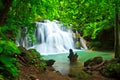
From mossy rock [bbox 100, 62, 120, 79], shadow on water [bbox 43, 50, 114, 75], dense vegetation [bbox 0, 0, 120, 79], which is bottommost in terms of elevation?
shadow on water [bbox 43, 50, 114, 75]

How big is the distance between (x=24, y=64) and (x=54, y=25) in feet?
80.9

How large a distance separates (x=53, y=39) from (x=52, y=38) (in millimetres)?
182

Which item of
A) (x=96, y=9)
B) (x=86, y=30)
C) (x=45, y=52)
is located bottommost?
(x=45, y=52)

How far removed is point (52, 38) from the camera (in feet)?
104

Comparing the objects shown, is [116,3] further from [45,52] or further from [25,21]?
[45,52]

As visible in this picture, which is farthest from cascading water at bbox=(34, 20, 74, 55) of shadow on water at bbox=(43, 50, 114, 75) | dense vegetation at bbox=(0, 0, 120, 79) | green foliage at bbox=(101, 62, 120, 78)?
green foliage at bbox=(101, 62, 120, 78)

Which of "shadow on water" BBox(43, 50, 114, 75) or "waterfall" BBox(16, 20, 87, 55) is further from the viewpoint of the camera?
"waterfall" BBox(16, 20, 87, 55)

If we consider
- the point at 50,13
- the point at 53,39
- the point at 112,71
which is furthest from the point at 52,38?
the point at 50,13

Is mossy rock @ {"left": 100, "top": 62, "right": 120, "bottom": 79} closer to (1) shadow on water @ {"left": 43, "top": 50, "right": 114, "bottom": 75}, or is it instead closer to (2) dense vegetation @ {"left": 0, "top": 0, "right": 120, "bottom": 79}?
(1) shadow on water @ {"left": 43, "top": 50, "right": 114, "bottom": 75}

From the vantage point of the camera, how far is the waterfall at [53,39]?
96.8 ft

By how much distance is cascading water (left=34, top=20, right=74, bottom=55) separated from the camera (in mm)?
29656

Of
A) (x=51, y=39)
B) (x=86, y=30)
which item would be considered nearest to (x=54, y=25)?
(x=51, y=39)

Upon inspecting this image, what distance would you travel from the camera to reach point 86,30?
64.2 feet

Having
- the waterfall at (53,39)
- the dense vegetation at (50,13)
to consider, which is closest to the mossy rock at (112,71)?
the dense vegetation at (50,13)
